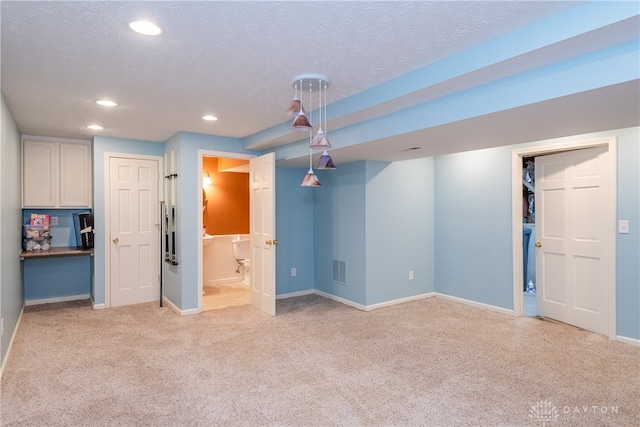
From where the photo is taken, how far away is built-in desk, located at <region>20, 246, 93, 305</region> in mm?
4961

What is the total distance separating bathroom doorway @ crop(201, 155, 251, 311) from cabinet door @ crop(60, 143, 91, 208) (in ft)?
5.53

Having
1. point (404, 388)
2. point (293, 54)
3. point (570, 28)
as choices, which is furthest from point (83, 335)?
point (570, 28)

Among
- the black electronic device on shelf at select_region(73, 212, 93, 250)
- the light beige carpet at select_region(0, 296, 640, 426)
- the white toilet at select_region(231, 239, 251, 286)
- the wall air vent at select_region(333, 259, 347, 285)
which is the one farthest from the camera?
the white toilet at select_region(231, 239, 251, 286)

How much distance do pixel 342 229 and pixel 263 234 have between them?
118 cm

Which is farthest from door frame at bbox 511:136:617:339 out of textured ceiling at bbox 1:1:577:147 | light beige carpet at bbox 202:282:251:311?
light beige carpet at bbox 202:282:251:311

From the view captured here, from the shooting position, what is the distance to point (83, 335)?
3.79 metres

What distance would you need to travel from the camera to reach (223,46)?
2178mm

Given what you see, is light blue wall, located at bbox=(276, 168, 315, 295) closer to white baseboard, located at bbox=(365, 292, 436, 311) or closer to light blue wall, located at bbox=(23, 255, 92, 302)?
white baseboard, located at bbox=(365, 292, 436, 311)

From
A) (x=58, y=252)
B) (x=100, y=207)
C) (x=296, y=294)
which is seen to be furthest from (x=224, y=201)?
(x=58, y=252)

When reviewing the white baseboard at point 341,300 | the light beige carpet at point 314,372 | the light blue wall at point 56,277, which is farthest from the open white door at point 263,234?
the light blue wall at point 56,277

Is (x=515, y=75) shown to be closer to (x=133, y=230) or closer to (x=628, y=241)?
(x=628, y=241)

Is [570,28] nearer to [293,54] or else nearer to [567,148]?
[293,54]

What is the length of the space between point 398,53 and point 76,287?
17.7ft

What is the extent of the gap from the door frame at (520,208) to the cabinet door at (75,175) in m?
5.64
